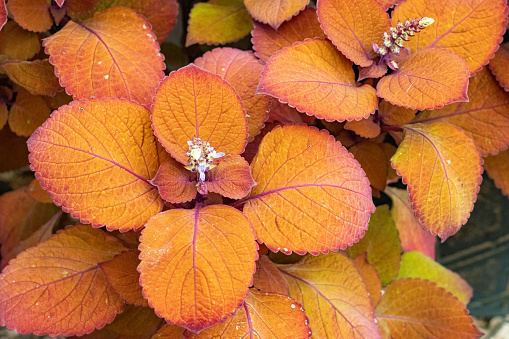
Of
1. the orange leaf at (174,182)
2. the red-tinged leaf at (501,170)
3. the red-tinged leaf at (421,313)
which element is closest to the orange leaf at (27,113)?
the orange leaf at (174,182)

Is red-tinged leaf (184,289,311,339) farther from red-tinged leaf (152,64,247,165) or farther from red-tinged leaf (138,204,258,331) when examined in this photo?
red-tinged leaf (152,64,247,165)

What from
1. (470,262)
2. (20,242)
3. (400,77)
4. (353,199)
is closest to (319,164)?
(353,199)

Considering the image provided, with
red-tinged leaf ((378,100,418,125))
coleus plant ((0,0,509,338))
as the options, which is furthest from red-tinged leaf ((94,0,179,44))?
red-tinged leaf ((378,100,418,125))

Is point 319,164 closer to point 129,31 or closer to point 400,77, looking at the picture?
point 400,77

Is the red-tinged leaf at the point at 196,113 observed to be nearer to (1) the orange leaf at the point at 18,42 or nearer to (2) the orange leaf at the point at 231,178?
(2) the orange leaf at the point at 231,178

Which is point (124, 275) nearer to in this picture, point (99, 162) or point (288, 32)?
point (99, 162)

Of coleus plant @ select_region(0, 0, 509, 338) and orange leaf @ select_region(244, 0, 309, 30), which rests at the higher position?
orange leaf @ select_region(244, 0, 309, 30)
